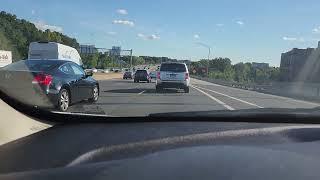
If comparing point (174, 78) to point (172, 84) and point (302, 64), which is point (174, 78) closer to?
point (172, 84)

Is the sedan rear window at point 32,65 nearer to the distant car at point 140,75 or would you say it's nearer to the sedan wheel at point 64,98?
the sedan wheel at point 64,98

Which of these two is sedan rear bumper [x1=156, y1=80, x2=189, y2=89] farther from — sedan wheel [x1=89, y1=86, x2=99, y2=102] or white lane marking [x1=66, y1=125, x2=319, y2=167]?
white lane marking [x1=66, y1=125, x2=319, y2=167]

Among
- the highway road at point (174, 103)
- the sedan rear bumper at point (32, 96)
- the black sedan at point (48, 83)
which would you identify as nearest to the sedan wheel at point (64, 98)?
the black sedan at point (48, 83)

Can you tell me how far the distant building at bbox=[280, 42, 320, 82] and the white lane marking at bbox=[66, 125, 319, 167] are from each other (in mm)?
1645

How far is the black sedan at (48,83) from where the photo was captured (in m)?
4.96

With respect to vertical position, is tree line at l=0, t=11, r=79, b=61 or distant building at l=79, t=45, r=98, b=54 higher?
tree line at l=0, t=11, r=79, b=61

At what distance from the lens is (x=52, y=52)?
6430 millimetres

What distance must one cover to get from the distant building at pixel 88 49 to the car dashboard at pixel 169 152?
4.66 ft

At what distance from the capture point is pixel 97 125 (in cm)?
435

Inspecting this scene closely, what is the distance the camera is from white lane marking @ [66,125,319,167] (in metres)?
3.34

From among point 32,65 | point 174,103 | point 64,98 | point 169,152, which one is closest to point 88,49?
A: point 32,65

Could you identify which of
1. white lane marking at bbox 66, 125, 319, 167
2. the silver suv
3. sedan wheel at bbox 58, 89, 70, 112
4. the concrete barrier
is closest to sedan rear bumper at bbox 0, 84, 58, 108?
the concrete barrier

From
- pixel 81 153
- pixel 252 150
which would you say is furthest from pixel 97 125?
pixel 252 150

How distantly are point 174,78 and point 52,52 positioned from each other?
53.8ft
